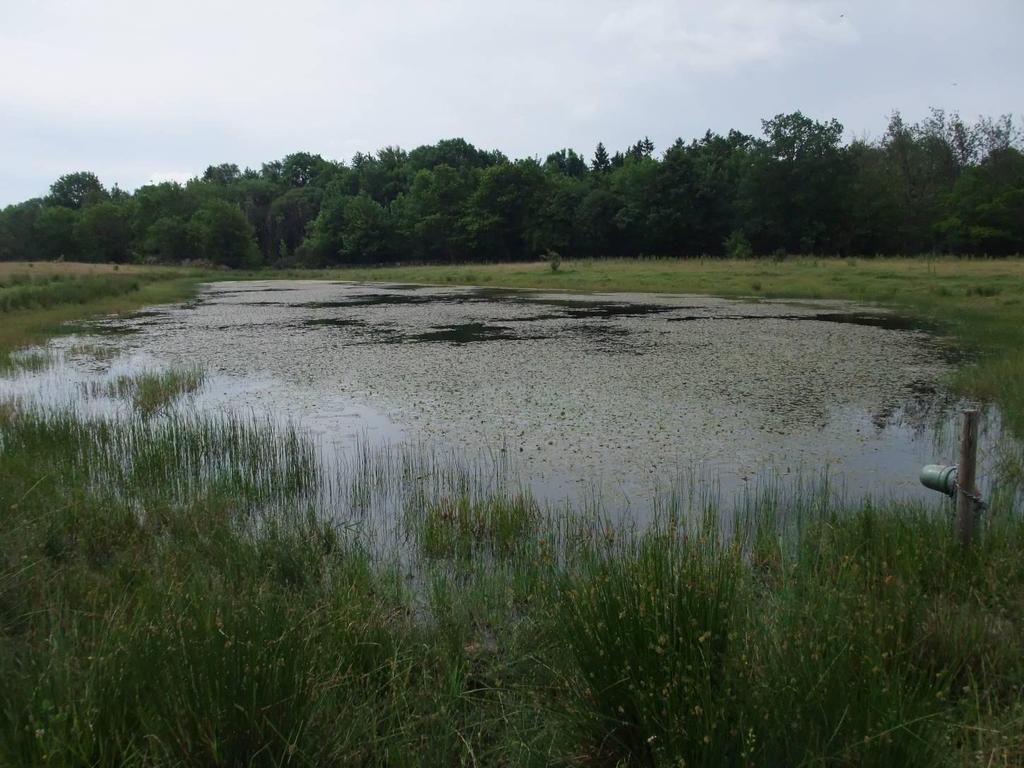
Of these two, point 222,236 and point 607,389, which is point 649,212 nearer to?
point 222,236

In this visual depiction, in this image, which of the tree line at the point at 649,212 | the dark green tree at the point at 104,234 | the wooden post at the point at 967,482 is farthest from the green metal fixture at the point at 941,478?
the dark green tree at the point at 104,234

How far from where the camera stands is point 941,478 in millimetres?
3549

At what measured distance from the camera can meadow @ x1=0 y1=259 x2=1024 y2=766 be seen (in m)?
2.07

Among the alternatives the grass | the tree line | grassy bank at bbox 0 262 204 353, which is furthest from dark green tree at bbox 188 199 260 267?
the grass

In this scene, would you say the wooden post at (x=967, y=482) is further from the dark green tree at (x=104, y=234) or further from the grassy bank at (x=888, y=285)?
the dark green tree at (x=104, y=234)

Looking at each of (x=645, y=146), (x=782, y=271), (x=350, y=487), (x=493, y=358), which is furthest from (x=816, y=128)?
(x=350, y=487)

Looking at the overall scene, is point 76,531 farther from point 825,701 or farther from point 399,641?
point 825,701

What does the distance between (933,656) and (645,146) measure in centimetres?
9312

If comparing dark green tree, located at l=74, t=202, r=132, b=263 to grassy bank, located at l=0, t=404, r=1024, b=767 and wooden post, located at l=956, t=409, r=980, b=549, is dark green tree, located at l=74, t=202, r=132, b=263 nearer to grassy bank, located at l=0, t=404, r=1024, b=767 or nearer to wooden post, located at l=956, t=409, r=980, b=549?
grassy bank, located at l=0, t=404, r=1024, b=767

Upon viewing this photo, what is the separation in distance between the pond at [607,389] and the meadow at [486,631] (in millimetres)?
Result: 1104

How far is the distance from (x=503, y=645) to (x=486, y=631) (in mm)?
219

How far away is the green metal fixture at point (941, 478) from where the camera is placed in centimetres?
353

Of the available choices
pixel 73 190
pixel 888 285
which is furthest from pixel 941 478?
pixel 73 190

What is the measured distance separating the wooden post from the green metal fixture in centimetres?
4
